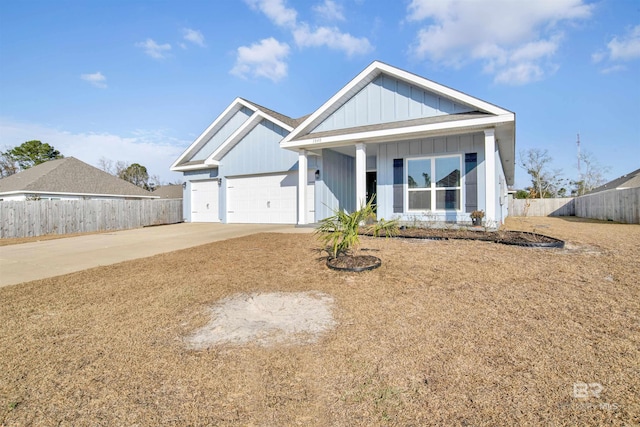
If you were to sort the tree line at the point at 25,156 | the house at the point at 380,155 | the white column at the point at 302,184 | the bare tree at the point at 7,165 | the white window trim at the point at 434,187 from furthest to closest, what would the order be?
1. the bare tree at the point at 7,165
2. the tree line at the point at 25,156
3. the white column at the point at 302,184
4. the white window trim at the point at 434,187
5. the house at the point at 380,155

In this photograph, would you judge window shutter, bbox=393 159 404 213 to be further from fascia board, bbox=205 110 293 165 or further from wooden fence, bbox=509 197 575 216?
wooden fence, bbox=509 197 575 216

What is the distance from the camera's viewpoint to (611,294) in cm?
371

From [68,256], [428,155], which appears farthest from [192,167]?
[428,155]

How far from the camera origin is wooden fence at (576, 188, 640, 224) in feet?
44.4

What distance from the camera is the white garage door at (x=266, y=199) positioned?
43.7 feet

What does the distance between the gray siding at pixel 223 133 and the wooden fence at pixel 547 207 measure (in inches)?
914

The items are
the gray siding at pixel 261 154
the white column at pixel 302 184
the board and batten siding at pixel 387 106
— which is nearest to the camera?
the board and batten siding at pixel 387 106

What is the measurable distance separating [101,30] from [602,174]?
52846 millimetres

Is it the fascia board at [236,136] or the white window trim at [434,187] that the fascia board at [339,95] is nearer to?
the white window trim at [434,187]

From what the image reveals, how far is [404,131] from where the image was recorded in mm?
9133

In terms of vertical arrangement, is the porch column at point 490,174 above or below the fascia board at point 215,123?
below

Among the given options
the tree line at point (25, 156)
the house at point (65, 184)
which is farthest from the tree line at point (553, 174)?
the tree line at point (25, 156)

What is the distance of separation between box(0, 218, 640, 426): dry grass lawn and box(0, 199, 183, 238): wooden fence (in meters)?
10.8

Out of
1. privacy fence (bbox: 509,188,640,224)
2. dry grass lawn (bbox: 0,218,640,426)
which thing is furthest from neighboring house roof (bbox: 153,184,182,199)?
privacy fence (bbox: 509,188,640,224)
